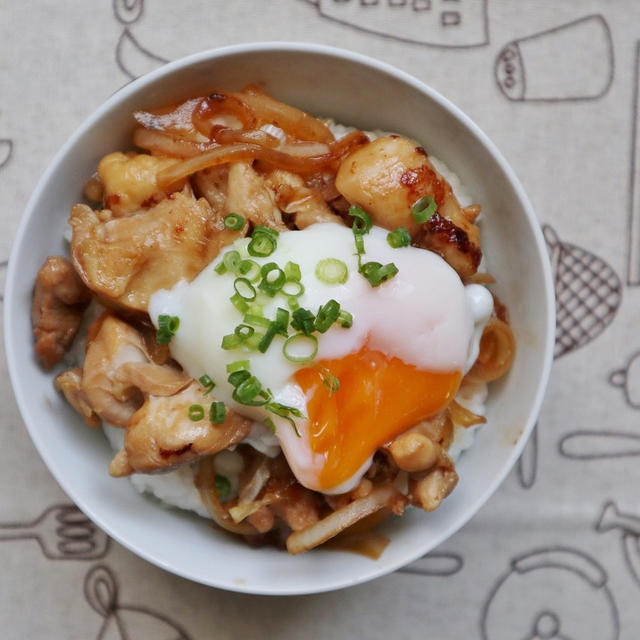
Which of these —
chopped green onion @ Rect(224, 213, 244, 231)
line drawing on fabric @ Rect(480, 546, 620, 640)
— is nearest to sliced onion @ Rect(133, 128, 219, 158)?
chopped green onion @ Rect(224, 213, 244, 231)

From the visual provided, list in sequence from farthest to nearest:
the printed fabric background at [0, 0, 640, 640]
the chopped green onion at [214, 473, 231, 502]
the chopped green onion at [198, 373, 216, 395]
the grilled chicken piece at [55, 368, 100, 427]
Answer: the printed fabric background at [0, 0, 640, 640] < the chopped green onion at [214, 473, 231, 502] < the grilled chicken piece at [55, 368, 100, 427] < the chopped green onion at [198, 373, 216, 395]

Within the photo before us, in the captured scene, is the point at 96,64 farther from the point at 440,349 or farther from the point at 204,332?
the point at 440,349

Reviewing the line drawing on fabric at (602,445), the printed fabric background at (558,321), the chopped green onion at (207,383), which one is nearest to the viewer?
the chopped green onion at (207,383)

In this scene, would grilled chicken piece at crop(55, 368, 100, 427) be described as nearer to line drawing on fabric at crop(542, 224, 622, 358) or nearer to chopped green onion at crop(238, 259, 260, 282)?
chopped green onion at crop(238, 259, 260, 282)

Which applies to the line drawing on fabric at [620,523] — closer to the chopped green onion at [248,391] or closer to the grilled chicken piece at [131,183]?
the chopped green onion at [248,391]

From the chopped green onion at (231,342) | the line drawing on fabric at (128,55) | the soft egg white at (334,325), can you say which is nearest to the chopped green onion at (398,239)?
the soft egg white at (334,325)

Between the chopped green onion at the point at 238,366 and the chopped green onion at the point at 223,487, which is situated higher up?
the chopped green onion at the point at 238,366
